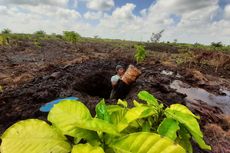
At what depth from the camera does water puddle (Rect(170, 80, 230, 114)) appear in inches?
219

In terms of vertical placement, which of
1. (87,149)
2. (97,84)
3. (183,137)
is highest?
(87,149)

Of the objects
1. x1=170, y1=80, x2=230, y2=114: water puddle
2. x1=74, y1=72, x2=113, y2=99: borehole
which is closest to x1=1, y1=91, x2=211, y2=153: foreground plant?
x1=170, y1=80, x2=230, y2=114: water puddle

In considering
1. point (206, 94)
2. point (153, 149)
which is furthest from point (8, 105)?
point (206, 94)

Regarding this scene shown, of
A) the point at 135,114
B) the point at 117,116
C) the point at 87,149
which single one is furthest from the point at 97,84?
the point at 87,149

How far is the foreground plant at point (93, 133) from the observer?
41.4 inches

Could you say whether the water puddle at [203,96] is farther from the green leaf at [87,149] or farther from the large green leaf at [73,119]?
the green leaf at [87,149]

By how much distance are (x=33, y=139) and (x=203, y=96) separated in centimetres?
544

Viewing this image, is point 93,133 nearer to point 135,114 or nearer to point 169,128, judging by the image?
point 135,114

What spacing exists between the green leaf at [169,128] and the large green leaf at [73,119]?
0.27 meters

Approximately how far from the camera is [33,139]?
3.80ft

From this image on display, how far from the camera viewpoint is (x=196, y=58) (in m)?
12.0

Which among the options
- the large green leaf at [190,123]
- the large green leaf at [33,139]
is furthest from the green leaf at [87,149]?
the large green leaf at [190,123]

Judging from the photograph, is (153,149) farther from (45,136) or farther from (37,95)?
(37,95)

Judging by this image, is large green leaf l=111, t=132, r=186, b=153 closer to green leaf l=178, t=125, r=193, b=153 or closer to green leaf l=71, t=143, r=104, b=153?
green leaf l=71, t=143, r=104, b=153
